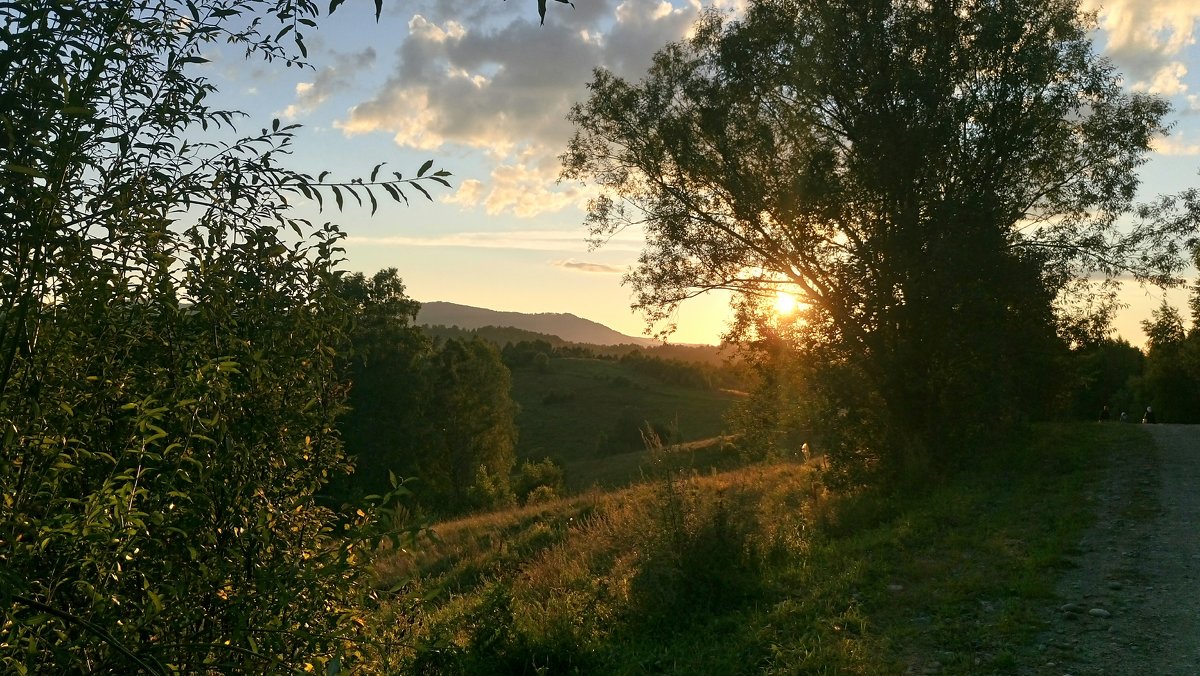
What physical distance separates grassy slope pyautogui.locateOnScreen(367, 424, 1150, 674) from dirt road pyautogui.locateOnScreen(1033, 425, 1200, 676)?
0.95 ft

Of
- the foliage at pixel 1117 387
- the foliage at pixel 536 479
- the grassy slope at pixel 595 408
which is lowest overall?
the foliage at pixel 536 479

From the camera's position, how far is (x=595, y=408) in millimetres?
84562

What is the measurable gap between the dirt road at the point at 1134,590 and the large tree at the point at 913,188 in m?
3.47

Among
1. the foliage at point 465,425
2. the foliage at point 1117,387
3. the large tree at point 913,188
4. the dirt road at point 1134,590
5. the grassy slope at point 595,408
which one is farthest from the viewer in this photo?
the grassy slope at point 595,408

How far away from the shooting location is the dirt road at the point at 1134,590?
6.83 metres

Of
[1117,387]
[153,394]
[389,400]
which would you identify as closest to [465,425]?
[389,400]

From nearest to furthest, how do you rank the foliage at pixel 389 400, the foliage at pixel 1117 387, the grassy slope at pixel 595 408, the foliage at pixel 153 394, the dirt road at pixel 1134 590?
the foliage at pixel 153 394 < the dirt road at pixel 1134 590 < the foliage at pixel 389 400 < the foliage at pixel 1117 387 < the grassy slope at pixel 595 408

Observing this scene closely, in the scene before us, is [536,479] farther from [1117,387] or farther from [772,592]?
[1117,387]

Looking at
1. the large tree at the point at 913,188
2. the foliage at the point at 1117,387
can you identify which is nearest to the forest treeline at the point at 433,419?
the large tree at the point at 913,188

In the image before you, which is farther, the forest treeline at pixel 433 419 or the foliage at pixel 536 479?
the foliage at pixel 536 479

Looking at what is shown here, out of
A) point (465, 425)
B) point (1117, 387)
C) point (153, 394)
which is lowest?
point (465, 425)

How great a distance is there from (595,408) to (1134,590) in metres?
76.3

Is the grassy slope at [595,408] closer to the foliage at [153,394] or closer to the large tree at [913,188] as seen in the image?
the large tree at [913,188]

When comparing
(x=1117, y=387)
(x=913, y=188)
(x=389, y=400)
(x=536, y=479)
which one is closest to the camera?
(x=913, y=188)
